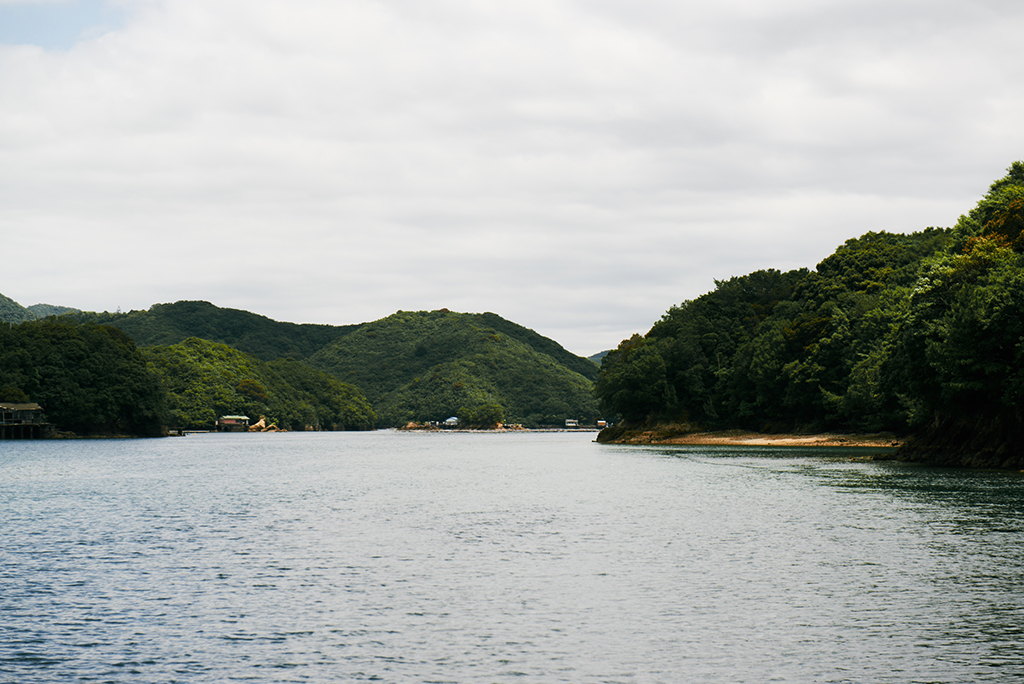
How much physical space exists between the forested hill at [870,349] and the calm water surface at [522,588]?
15552 millimetres

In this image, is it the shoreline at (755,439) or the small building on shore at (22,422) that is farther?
the small building on shore at (22,422)

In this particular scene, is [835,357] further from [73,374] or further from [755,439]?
[73,374]

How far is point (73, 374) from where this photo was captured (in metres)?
183

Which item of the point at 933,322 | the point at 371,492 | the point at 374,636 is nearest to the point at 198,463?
the point at 371,492

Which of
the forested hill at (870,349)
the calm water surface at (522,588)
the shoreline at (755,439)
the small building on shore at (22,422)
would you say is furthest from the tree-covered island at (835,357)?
the calm water surface at (522,588)

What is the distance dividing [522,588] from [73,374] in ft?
594

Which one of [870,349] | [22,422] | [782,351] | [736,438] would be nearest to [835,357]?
[870,349]

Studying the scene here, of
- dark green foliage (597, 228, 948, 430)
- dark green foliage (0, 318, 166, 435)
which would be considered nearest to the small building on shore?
dark green foliage (0, 318, 166, 435)

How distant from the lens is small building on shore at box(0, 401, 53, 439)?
172 m

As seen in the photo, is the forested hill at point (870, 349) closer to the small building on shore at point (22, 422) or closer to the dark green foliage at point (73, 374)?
the dark green foliage at point (73, 374)

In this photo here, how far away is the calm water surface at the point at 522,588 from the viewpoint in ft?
62.2

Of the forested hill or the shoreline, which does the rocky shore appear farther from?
the forested hill

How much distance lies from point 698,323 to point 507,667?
17223 centimetres

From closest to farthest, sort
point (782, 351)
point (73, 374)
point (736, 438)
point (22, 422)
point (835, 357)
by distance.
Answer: point (835, 357) < point (782, 351) < point (736, 438) < point (22, 422) < point (73, 374)
